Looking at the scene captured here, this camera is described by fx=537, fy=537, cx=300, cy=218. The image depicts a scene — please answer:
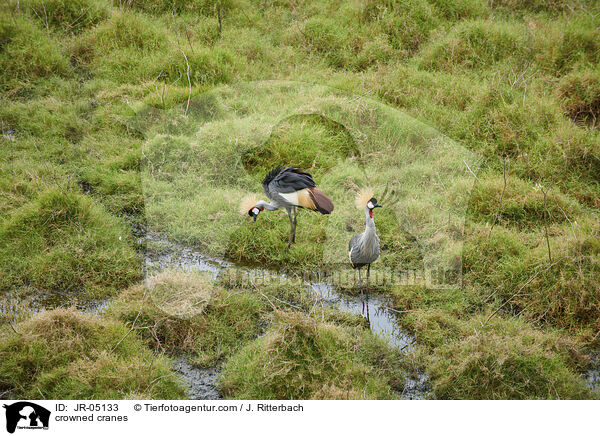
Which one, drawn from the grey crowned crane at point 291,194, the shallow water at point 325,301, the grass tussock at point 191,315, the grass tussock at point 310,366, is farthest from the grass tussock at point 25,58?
the grass tussock at point 310,366

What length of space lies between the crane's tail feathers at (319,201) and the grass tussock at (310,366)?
675 mm

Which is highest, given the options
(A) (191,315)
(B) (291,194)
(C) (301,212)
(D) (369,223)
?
(B) (291,194)

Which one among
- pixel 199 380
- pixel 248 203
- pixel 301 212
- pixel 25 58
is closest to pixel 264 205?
pixel 248 203

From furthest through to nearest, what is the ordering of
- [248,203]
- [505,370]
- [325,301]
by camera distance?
[325,301] < [248,203] < [505,370]

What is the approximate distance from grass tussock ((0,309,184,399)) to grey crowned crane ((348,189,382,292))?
135cm

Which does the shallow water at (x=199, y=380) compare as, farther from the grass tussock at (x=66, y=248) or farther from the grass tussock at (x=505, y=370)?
the grass tussock at (x=505, y=370)

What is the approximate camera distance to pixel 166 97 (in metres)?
4.68

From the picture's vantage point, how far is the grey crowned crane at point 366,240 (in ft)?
10.5

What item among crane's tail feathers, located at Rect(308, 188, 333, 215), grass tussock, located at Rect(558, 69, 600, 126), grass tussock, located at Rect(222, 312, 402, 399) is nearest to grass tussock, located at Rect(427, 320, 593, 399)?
grass tussock, located at Rect(222, 312, 402, 399)

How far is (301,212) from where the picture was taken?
3.87 metres
